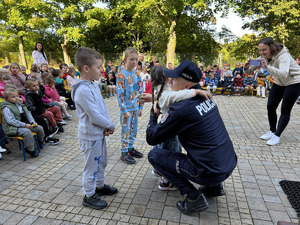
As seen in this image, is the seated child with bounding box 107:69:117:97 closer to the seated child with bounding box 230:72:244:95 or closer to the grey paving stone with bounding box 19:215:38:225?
the seated child with bounding box 230:72:244:95

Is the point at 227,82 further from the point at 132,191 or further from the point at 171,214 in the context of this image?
the point at 171,214

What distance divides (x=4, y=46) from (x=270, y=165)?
39475mm

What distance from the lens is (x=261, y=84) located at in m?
11.0

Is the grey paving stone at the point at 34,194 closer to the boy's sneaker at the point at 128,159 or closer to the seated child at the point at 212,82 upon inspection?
the boy's sneaker at the point at 128,159

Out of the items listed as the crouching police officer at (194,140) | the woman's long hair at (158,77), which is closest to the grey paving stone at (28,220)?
the crouching police officer at (194,140)

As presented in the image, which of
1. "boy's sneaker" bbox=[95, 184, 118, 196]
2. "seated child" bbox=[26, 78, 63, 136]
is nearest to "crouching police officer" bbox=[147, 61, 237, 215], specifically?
"boy's sneaker" bbox=[95, 184, 118, 196]

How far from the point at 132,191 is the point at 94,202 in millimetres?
592

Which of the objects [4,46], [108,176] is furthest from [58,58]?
[108,176]

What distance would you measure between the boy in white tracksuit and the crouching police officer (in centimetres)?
63

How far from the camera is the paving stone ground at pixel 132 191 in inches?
103

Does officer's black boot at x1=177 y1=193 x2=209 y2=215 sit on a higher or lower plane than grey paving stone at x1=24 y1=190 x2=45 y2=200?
higher

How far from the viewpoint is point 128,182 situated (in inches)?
133

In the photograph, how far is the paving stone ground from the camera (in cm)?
262

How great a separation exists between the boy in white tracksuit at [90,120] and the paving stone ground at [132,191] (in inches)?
13.2
